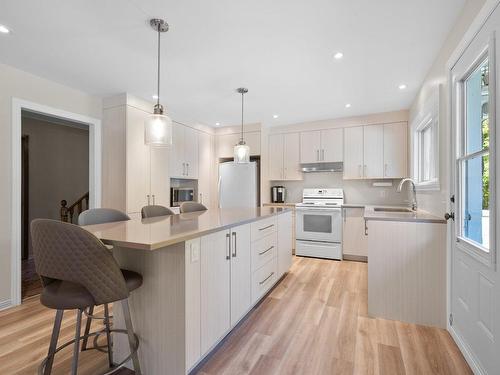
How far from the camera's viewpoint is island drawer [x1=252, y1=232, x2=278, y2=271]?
2.28m

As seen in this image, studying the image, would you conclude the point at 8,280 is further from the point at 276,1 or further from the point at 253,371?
the point at 276,1

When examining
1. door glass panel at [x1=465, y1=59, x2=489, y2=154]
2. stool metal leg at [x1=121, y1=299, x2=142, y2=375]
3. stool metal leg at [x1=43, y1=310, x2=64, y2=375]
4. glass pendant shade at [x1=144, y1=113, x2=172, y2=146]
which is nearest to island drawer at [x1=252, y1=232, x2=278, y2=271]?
stool metal leg at [x1=121, y1=299, x2=142, y2=375]

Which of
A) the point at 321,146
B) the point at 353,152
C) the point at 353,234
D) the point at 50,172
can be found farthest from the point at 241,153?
the point at 50,172

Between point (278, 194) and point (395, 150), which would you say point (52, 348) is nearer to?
point (278, 194)

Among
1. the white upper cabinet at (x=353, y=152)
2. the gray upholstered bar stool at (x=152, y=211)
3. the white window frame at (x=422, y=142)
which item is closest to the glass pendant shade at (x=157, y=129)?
the gray upholstered bar stool at (x=152, y=211)

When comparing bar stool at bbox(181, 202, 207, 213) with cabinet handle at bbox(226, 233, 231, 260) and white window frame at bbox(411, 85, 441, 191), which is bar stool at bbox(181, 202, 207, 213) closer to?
cabinet handle at bbox(226, 233, 231, 260)

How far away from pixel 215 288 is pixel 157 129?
130 cm

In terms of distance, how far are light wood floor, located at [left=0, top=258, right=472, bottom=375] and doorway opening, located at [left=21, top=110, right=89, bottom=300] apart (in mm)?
2115

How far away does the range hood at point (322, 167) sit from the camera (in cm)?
452

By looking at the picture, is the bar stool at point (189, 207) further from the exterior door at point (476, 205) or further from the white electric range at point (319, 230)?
the exterior door at point (476, 205)

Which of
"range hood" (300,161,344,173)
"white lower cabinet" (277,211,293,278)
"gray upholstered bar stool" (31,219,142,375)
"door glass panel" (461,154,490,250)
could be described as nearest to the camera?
"gray upholstered bar stool" (31,219,142,375)

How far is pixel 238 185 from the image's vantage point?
4.76 metres

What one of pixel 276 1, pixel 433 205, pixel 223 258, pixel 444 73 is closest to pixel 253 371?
pixel 223 258

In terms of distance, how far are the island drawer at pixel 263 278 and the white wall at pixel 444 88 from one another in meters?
1.62
